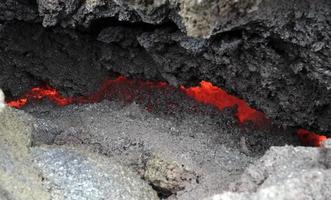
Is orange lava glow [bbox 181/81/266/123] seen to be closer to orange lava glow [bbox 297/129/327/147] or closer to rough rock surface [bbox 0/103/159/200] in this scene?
orange lava glow [bbox 297/129/327/147]

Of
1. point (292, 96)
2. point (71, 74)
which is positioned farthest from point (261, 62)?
point (71, 74)

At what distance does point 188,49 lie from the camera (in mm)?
6090

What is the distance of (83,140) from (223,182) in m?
2.18

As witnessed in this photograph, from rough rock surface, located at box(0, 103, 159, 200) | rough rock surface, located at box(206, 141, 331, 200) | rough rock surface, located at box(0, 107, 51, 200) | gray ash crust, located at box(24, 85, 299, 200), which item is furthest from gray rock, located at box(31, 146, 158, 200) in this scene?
rough rock surface, located at box(206, 141, 331, 200)

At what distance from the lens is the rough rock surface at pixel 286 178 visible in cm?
416

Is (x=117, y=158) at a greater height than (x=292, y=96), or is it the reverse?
(x=292, y=96)

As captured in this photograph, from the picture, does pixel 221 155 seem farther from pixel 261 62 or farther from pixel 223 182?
pixel 261 62

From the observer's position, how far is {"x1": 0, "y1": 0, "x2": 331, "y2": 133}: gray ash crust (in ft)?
17.0

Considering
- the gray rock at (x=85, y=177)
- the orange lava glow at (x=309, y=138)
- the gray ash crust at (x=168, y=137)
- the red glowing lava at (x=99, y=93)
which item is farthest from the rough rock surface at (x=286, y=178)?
the red glowing lava at (x=99, y=93)

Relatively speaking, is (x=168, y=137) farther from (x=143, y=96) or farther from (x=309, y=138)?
(x=309, y=138)

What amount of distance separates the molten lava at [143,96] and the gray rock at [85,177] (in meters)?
1.90

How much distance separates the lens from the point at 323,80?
217 inches

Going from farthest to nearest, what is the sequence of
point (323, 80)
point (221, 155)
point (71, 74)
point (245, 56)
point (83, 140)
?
point (71, 74) → point (83, 140) → point (221, 155) → point (245, 56) → point (323, 80)

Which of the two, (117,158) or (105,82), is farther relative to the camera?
(105,82)
